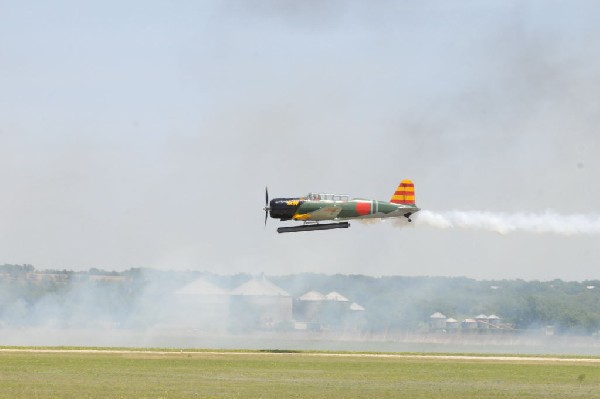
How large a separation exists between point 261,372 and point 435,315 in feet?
228

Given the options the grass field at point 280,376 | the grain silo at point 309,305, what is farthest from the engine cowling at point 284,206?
the grain silo at point 309,305

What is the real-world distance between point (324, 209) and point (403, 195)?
7.47m

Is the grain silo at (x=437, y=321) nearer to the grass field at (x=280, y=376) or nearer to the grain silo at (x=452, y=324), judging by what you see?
the grain silo at (x=452, y=324)

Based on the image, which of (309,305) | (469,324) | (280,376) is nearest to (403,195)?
(280,376)

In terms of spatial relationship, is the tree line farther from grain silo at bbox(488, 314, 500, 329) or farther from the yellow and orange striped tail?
the yellow and orange striped tail

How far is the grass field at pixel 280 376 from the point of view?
49125 millimetres

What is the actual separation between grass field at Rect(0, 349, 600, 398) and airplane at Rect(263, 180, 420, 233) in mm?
10500

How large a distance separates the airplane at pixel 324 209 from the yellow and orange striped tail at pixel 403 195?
669 millimetres

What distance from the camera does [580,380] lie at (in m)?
59.9

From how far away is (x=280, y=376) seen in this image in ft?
193

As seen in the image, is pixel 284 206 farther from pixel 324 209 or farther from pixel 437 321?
pixel 437 321

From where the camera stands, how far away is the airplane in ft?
264

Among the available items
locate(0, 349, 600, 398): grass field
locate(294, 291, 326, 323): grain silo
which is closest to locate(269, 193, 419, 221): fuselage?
locate(0, 349, 600, 398): grass field

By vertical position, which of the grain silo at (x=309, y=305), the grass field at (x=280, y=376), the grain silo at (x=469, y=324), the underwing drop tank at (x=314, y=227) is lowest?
the grass field at (x=280, y=376)
